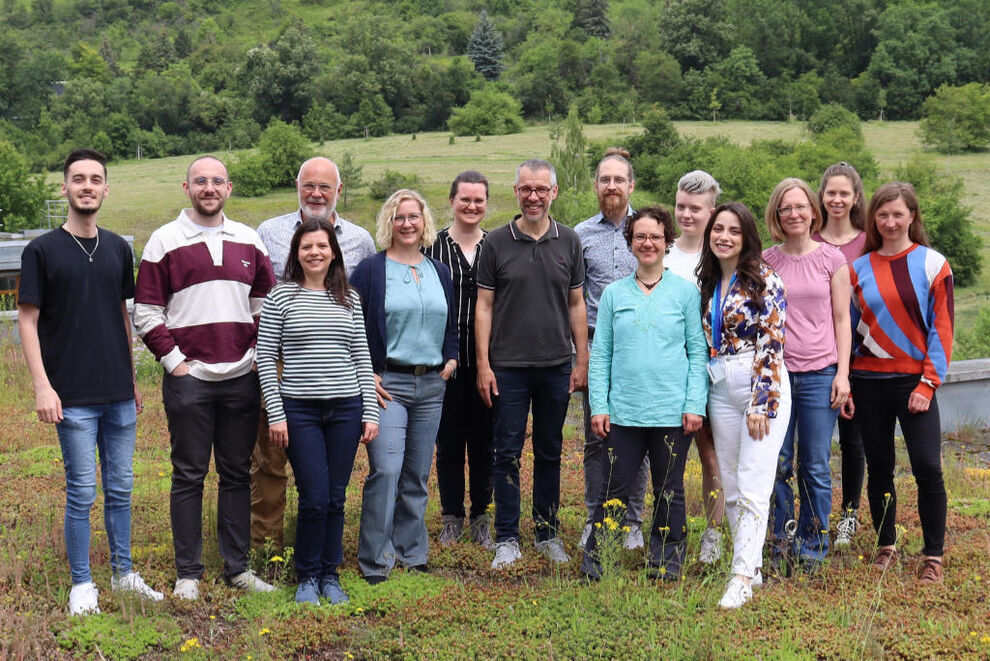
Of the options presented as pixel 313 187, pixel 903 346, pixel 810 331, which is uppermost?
pixel 313 187

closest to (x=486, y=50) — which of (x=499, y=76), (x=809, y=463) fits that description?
(x=499, y=76)

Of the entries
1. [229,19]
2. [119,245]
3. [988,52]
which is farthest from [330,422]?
[229,19]

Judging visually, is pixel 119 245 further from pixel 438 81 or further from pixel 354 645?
pixel 438 81

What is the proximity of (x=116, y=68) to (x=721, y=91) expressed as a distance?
75286 millimetres

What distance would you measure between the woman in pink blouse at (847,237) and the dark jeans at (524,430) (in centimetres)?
192

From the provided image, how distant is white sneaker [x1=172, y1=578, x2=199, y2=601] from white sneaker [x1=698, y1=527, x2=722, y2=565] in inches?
115

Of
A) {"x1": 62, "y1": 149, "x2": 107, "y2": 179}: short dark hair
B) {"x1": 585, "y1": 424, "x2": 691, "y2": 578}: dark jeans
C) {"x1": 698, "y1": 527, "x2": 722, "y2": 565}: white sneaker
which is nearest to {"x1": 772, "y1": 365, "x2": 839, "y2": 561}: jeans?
{"x1": 698, "y1": 527, "x2": 722, "y2": 565}: white sneaker

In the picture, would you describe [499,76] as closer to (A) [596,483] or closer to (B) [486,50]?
(B) [486,50]

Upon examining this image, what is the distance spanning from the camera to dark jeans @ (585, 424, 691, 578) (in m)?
4.85

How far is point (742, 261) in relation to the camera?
4.79m

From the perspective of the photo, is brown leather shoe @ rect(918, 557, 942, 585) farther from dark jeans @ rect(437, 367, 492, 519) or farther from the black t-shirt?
the black t-shirt

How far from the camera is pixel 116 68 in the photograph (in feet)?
371

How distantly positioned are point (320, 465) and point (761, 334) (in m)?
2.44

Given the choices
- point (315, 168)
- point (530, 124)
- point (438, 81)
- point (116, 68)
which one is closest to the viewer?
point (315, 168)
